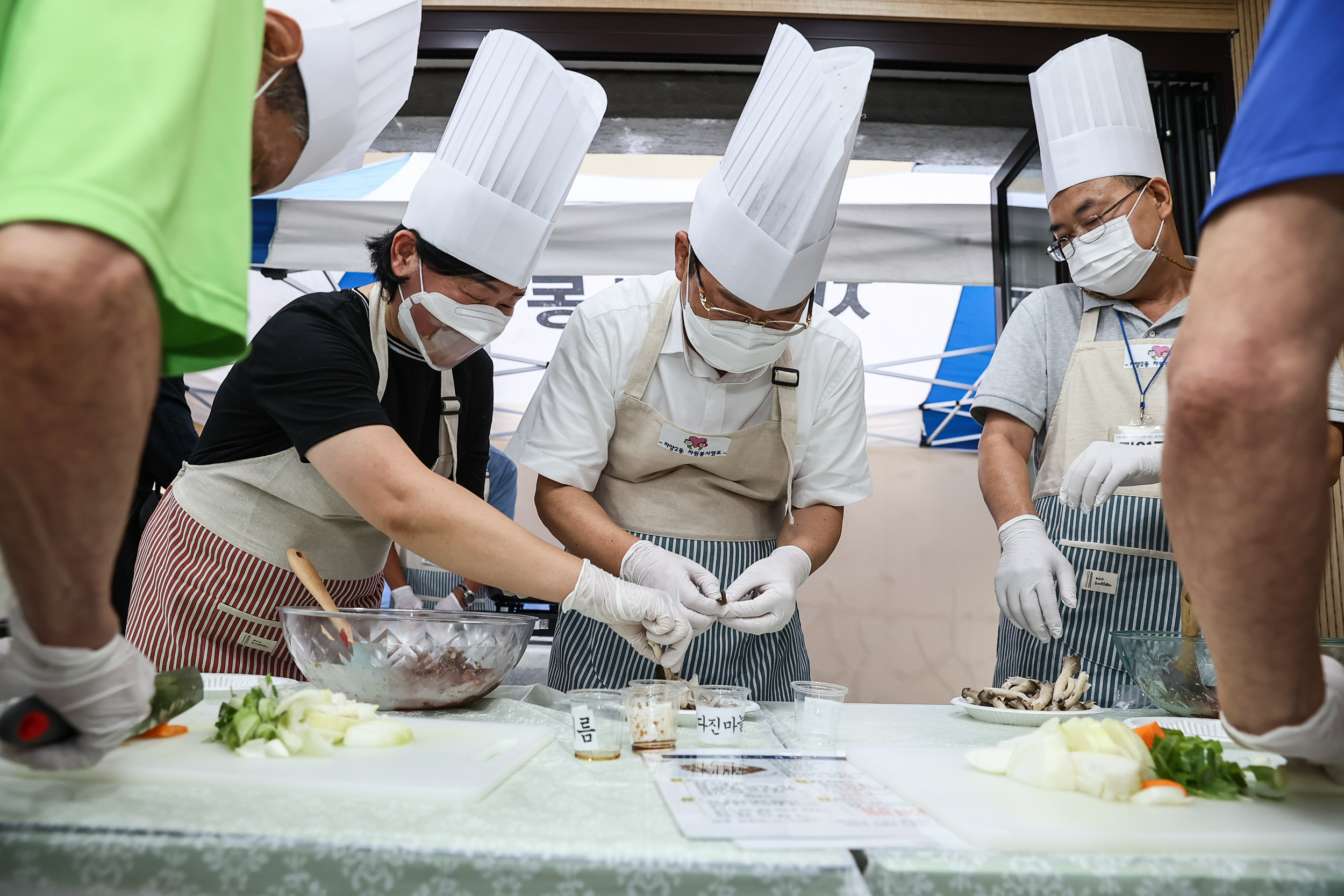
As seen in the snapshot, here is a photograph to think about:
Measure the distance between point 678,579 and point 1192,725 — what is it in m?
0.95

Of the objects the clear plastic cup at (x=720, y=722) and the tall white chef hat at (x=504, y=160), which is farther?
the tall white chef hat at (x=504, y=160)

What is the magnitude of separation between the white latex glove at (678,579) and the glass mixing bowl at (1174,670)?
0.76m

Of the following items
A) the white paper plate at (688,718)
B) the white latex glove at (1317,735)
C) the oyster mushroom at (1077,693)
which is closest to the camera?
the white latex glove at (1317,735)

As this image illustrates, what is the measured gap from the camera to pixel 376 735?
1129 mm

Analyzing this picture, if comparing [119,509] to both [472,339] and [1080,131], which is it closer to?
[472,339]

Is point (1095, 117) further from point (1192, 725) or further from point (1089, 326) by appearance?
point (1192, 725)

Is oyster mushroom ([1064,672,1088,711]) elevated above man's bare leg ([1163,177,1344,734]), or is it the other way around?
man's bare leg ([1163,177,1344,734])

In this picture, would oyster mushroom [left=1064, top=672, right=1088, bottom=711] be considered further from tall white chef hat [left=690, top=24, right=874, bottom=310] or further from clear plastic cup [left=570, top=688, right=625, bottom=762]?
tall white chef hat [left=690, top=24, right=874, bottom=310]

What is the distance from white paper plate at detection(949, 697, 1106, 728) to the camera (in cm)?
154

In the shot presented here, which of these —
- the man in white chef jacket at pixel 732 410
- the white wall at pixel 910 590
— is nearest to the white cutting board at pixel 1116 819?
the man in white chef jacket at pixel 732 410

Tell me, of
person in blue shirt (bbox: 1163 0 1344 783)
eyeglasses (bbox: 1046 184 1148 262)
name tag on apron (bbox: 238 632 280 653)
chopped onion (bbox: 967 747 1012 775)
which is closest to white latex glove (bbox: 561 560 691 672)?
chopped onion (bbox: 967 747 1012 775)

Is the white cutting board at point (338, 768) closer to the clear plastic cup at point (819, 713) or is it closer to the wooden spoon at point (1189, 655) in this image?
the clear plastic cup at point (819, 713)

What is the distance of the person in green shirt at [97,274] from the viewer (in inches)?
25.6

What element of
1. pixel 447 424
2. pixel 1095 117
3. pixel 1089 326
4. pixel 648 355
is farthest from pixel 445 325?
pixel 1095 117
